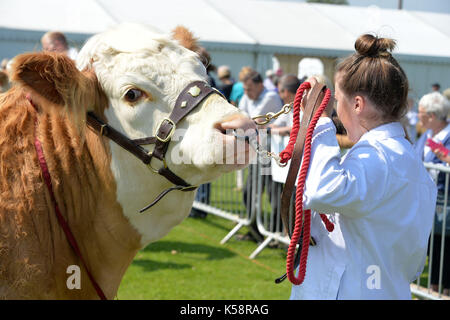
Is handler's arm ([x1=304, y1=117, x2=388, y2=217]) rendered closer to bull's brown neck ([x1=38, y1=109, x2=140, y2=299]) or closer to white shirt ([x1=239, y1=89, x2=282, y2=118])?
bull's brown neck ([x1=38, y1=109, x2=140, y2=299])

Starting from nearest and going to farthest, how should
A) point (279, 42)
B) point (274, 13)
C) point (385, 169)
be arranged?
point (385, 169) < point (279, 42) < point (274, 13)

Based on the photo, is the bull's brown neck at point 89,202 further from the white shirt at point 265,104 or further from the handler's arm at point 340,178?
the white shirt at point 265,104

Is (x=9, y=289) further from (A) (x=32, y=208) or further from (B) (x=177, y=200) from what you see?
(B) (x=177, y=200)

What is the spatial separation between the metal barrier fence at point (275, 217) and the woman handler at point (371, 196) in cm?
149

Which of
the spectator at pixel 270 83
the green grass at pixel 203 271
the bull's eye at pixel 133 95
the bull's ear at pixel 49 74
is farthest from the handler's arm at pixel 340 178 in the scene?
the spectator at pixel 270 83

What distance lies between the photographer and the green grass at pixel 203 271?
5496 mm

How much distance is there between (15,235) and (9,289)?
234mm

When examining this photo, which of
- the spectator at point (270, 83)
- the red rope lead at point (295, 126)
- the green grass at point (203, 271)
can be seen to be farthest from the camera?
the spectator at point (270, 83)

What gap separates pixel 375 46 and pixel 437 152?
3.59m

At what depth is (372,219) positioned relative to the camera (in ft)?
6.86

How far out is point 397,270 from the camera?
2.19 metres

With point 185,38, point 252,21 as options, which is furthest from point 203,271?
point 252,21
